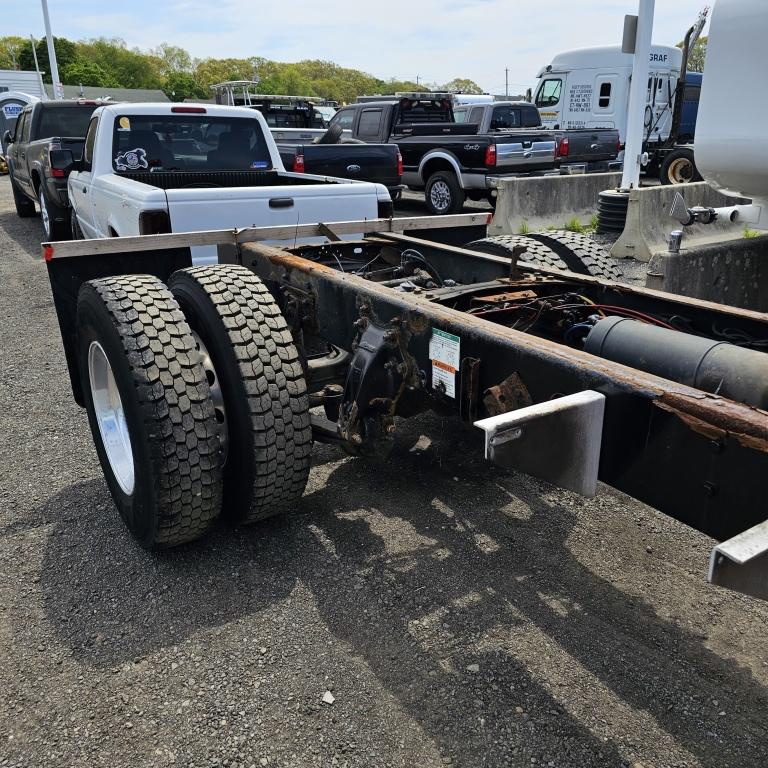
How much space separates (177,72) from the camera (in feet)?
358

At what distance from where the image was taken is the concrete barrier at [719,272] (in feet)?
16.6

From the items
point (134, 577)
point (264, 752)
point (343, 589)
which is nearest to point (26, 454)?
point (134, 577)

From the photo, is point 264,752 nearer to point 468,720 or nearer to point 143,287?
point 468,720

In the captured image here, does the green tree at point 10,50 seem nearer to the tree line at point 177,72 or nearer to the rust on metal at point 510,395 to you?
the tree line at point 177,72

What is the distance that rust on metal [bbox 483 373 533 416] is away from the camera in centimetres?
230

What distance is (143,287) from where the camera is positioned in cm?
315

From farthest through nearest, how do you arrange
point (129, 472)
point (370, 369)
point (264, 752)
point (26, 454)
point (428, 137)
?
point (428, 137) → point (26, 454) → point (129, 472) → point (370, 369) → point (264, 752)

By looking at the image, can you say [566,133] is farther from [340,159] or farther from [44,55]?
[44,55]

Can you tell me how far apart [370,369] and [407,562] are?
0.89 metres

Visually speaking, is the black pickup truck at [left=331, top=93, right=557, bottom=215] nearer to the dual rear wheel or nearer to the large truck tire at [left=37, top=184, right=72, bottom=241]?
the large truck tire at [left=37, top=184, right=72, bottom=241]

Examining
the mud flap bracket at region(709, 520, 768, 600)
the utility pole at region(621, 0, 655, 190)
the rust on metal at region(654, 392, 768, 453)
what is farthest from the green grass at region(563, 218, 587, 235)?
the mud flap bracket at region(709, 520, 768, 600)

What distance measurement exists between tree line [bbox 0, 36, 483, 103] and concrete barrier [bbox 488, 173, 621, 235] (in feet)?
195

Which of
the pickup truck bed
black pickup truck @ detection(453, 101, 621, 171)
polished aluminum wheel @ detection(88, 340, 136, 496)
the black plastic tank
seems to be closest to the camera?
the black plastic tank

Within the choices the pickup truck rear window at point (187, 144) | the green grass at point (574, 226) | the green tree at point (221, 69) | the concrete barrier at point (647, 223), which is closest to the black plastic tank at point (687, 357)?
the pickup truck rear window at point (187, 144)
